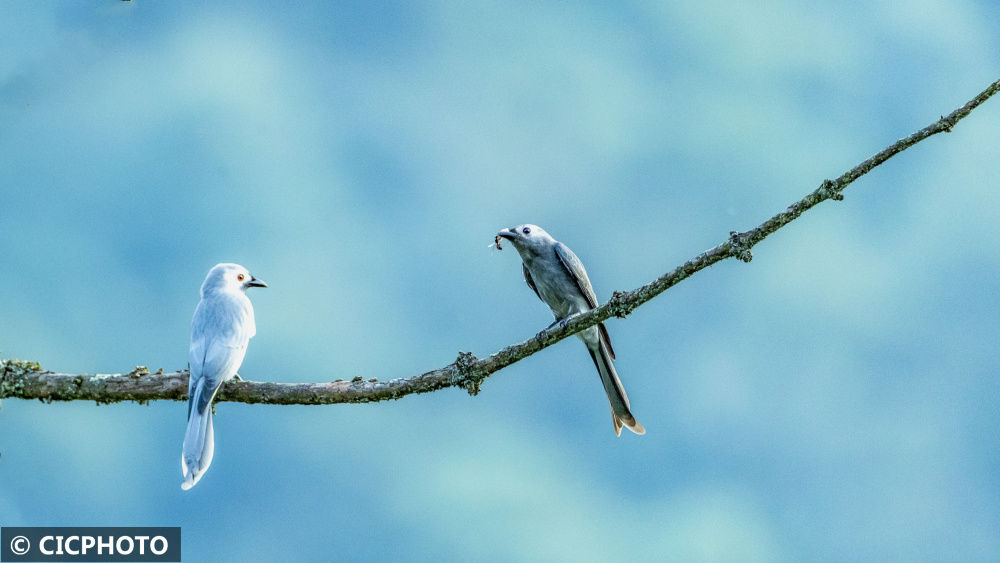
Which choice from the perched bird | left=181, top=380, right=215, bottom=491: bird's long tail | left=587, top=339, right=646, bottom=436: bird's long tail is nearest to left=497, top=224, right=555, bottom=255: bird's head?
the perched bird

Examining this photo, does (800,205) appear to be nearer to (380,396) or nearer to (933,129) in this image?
(933,129)

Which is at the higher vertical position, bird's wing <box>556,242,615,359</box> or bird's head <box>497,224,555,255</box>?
bird's head <box>497,224,555,255</box>

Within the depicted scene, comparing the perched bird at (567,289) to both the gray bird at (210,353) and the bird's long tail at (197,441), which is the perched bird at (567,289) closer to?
the gray bird at (210,353)

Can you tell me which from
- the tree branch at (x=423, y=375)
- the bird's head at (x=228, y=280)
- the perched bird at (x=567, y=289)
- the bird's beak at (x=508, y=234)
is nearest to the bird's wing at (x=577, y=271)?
the perched bird at (x=567, y=289)

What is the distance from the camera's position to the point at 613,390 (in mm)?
8031

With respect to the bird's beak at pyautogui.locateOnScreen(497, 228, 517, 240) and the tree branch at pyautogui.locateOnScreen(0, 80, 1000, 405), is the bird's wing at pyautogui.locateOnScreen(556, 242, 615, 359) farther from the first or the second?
the tree branch at pyautogui.locateOnScreen(0, 80, 1000, 405)

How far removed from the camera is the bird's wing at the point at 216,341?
21.1ft

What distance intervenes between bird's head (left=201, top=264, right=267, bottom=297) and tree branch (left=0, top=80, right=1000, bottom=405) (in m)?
1.56

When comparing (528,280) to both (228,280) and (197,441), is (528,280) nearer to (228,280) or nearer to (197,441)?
(228,280)

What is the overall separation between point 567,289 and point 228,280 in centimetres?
331

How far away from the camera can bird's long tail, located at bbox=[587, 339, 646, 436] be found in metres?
7.89

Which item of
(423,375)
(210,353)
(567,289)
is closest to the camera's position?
(423,375)

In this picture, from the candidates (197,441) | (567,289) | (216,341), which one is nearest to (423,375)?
(197,441)

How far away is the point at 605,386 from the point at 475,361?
246 cm
